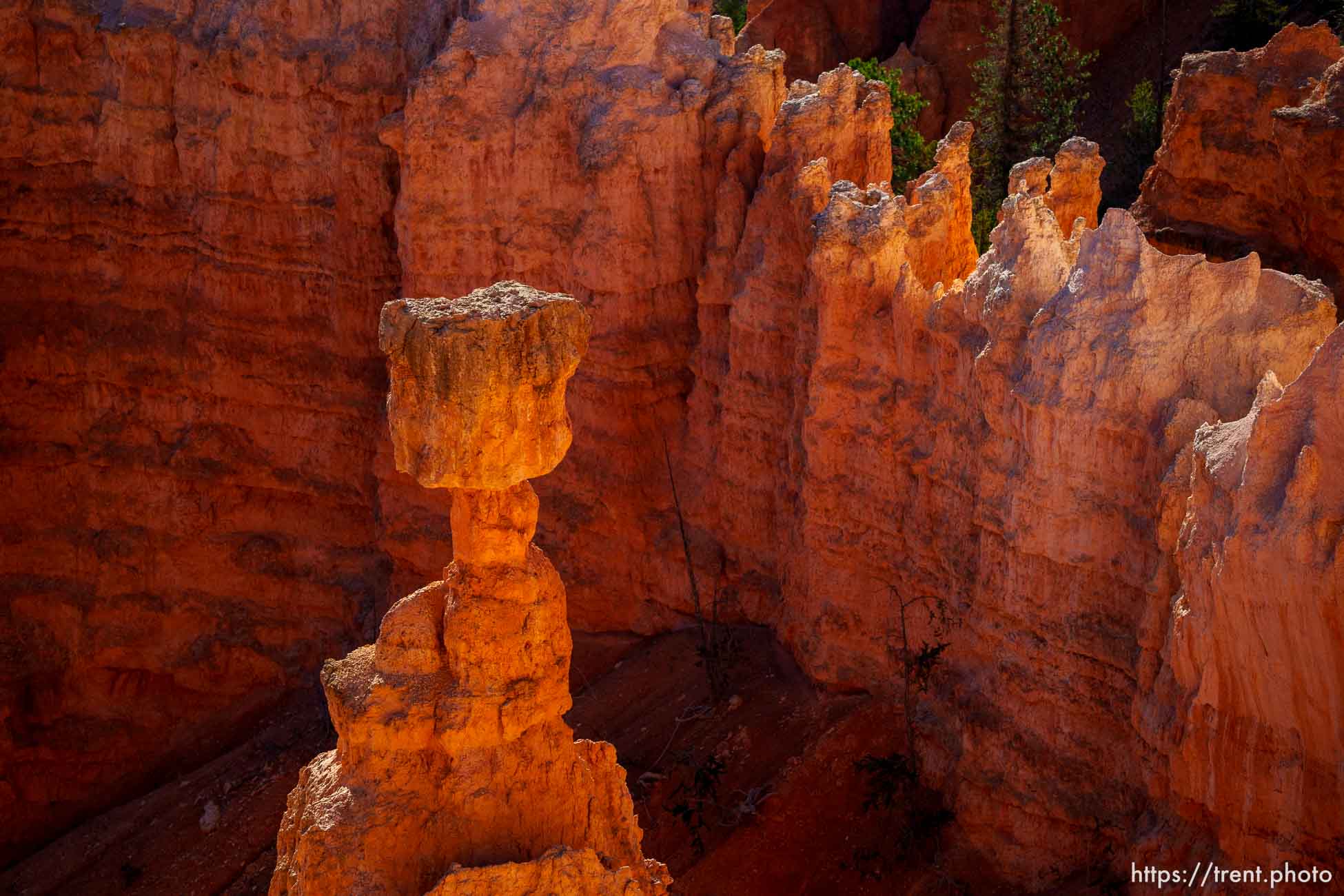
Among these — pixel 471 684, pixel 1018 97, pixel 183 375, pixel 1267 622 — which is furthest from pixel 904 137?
pixel 471 684

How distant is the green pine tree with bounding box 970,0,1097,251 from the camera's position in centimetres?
2486

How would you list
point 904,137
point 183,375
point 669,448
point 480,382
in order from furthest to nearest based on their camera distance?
point 904,137, point 183,375, point 669,448, point 480,382

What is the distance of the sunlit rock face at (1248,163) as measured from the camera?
18.9 metres

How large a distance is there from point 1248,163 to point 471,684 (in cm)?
1369

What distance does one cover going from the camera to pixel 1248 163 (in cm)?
2009

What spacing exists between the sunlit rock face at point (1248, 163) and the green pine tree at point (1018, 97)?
12.0 ft

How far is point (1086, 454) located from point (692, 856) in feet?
17.9

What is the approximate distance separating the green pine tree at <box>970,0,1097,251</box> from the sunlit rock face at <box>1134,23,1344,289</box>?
12.0 ft

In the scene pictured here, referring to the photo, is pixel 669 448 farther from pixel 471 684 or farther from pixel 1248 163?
pixel 1248 163

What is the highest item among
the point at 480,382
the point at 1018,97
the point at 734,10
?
the point at 734,10

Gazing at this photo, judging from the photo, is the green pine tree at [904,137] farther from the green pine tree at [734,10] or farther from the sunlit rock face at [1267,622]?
the sunlit rock face at [1267,622]

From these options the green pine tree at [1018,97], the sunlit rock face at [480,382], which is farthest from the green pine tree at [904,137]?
the sunlit rock face at [480,382]

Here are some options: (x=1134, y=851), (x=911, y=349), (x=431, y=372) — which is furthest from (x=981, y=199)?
(x=431, y=372)

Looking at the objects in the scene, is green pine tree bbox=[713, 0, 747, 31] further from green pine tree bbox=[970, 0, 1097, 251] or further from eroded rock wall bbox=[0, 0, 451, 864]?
eroded rock wall bbox=[0, 0, 451, 864]
